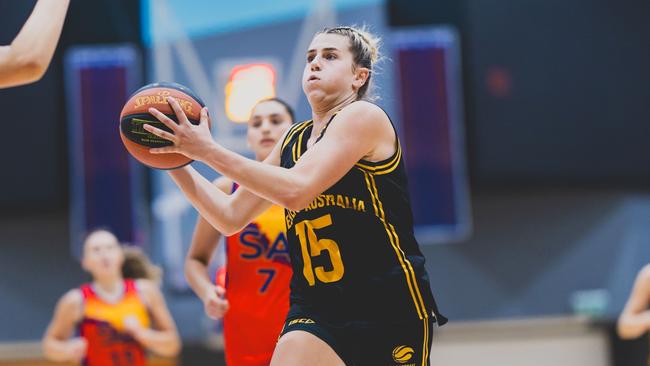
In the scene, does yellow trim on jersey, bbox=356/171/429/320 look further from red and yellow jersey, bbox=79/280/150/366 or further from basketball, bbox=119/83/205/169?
red and yellow jersey, bbox=79/280/150/366

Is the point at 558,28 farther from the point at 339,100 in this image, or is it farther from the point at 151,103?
the point at 151,103

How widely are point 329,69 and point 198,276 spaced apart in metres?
1.63

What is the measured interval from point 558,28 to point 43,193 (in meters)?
5.55

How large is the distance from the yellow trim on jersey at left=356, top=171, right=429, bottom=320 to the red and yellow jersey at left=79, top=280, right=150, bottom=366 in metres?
3.29

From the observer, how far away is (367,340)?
2.96 m

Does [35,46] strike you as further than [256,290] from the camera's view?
No

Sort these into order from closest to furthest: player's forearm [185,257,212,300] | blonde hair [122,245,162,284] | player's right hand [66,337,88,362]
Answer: player's forearm [185,257,212,300] < player's right hand [66,337,88,362] < blonde hair [122,245,162,284]

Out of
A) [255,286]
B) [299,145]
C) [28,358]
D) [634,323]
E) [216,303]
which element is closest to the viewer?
[299,145]

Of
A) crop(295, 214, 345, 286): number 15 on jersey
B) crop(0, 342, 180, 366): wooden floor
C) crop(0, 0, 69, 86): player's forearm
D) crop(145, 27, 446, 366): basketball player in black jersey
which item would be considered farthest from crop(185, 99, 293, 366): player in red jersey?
crop(0, 342, 180, 366): wooden floor

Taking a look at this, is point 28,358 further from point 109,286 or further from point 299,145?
point 299,145

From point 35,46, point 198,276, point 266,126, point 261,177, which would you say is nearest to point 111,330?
point 198,276

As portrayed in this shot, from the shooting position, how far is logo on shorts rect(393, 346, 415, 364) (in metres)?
2.97

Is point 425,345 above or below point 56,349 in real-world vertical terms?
above

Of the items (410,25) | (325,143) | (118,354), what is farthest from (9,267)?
(325,143)
